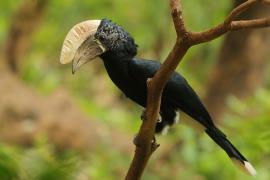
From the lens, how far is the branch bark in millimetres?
1396

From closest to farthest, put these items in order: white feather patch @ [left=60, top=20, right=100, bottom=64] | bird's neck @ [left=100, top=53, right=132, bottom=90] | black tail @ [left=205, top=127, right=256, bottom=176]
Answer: white feather patch @ [left=60, top=20, right=100, bottom=64] → bird's neck @ [left=100, top=53, right=132, bottom=90] → black tail @ [left=205, top=127, right=256, bottom=176]

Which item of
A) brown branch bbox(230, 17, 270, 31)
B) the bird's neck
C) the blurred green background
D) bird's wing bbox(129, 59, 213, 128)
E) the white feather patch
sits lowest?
brown branch bbox(230, 17, 270, 31)

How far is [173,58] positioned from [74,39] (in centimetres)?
35

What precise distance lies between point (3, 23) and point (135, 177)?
7.51 m

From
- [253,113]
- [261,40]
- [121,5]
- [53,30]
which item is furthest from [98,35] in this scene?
[53,30]

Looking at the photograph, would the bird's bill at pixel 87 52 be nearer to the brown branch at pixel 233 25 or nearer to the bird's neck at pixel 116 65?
the bird's neck at pixel 116 65

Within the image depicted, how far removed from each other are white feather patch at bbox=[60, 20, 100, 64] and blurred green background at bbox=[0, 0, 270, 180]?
575 millimetres

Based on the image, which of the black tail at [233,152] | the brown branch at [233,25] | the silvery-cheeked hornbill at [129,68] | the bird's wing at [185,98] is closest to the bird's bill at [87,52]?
the silvery-cheeked hornbill at [129,68]

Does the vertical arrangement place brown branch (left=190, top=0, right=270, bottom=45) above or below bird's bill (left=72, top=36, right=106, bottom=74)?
below

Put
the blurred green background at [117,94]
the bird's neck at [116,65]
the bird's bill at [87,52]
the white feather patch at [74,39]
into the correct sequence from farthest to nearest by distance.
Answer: the blurred green background at [117,94]
the bird's neck at [116,65]
the bird's bill at [87,52]
the white feather patch at [74,39]

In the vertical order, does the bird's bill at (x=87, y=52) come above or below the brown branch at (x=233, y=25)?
above

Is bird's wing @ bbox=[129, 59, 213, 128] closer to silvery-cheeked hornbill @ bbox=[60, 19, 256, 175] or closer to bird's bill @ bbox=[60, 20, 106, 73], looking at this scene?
silvery-cheeked hornbill @ bbox=[60, 19, 256, 175]

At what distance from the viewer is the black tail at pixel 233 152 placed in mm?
2180

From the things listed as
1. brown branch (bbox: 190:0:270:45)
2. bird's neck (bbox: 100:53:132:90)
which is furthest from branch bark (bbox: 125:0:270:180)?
bird's neck (bbox: 100:53:132:90)
